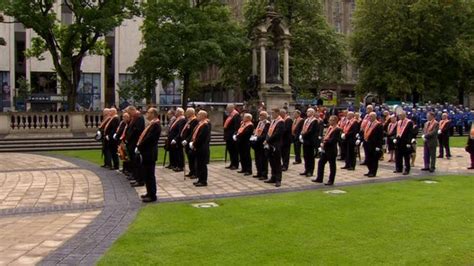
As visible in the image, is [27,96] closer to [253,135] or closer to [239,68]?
[239,68]

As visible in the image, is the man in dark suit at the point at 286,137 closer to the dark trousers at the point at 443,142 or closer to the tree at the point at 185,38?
the dark trousers at the point at 443,142

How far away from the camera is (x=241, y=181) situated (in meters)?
14.5

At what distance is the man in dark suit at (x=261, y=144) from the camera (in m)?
15.1

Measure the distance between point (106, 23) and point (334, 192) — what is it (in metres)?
21.0

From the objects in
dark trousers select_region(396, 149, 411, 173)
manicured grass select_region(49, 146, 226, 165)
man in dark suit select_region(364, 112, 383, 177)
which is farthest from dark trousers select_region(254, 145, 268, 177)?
manicured grass select_region(49, 146, 226, 165)

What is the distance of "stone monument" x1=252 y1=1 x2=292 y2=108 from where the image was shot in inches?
1230

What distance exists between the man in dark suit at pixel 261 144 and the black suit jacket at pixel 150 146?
13.5 feet

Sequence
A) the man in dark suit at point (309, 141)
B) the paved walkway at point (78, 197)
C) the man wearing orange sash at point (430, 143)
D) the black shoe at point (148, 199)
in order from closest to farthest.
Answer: the paved walkway at point (78, 197) → the black shoe at point (148, 199) → the man in dark suit at point (309, 141) → the man wearing orange sash at point (430, 143)

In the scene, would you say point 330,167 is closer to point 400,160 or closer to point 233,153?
point 400,160

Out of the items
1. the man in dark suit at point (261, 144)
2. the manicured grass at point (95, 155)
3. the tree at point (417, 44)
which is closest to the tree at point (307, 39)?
the tree at point (417, 44)

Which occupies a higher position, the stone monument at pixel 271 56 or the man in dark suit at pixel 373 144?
the stone monument at pixel 271 56

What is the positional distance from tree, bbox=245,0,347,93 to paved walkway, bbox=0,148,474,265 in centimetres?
2461

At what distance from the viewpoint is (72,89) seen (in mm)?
33000

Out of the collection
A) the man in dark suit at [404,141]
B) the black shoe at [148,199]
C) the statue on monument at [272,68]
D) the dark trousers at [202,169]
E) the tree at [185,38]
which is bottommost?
the black shoe at [148,199]
